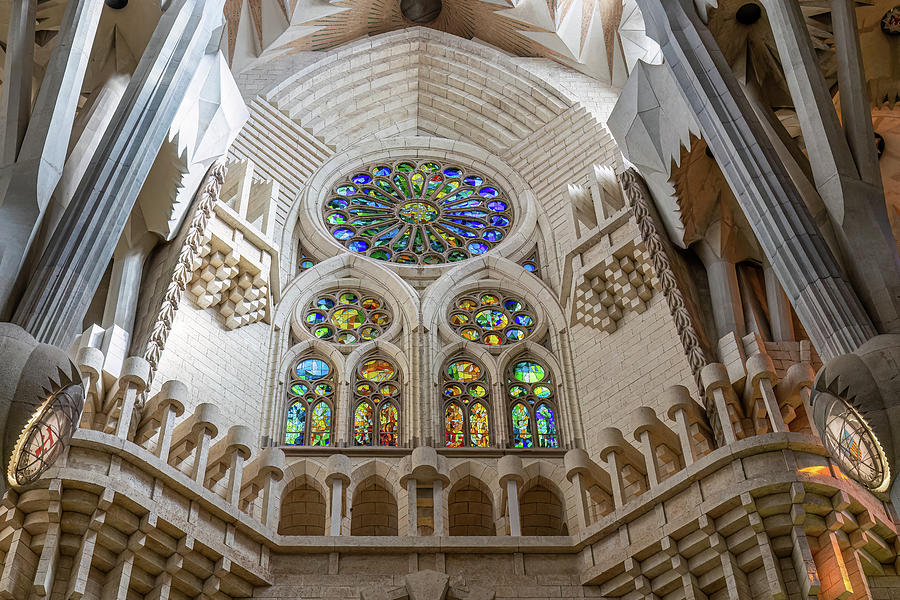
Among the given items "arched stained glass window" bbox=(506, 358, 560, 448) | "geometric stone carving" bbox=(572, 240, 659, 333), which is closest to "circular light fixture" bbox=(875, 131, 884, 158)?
"geometric stone carving" bbox=(572, 240, 659, 333)

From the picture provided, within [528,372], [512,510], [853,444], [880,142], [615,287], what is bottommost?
[853,444]

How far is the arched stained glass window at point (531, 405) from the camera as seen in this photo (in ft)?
45.2

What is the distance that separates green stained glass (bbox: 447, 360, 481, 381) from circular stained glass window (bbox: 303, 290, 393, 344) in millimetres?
1131

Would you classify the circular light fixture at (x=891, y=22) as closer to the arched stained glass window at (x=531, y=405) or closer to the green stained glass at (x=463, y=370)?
the arched stained glass window at (x=531, y=405)

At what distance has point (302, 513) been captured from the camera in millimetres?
12859

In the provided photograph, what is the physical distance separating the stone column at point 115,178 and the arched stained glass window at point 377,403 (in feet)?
14.4

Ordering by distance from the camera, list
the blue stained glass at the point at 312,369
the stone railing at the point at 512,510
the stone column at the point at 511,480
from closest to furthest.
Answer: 1. the stone railing at the point at 512,510
2. the stone column at the point at 511,480
3. the blue stained glass at the point at 312,369

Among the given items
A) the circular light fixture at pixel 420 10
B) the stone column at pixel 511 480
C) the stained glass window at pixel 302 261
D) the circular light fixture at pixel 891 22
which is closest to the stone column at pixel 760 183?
the circular light fixture at pixel 891 22

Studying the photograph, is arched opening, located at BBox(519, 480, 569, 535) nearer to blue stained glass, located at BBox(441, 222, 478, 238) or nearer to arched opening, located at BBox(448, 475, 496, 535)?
arched opening, located at BBox(448, 475, 496, 535)

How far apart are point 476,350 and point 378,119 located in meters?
5.14

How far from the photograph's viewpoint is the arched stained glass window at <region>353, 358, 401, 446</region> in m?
13.7

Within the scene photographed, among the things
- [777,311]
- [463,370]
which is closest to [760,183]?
[777,311]

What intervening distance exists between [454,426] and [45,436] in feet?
20.8

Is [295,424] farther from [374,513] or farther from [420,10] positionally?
[420,10]
